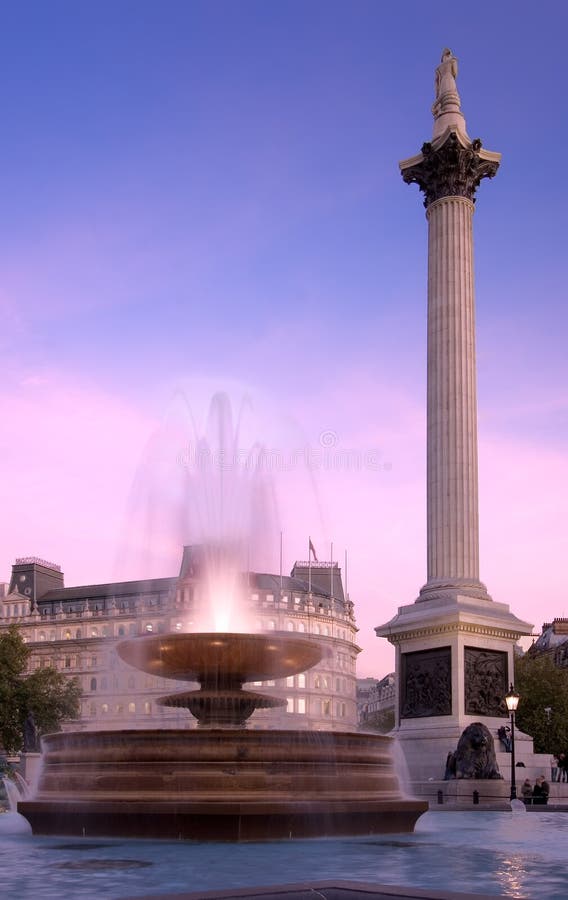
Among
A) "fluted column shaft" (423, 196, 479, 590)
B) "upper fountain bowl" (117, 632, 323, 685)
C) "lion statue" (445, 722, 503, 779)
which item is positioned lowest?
"lion statue" (445, 722, 503, 779)

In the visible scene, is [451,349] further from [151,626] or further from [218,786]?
[151,626]

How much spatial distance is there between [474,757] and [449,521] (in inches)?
371

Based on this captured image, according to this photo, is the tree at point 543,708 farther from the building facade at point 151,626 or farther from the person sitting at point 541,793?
the building facade at point 151,626

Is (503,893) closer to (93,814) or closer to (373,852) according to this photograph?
(373,852)

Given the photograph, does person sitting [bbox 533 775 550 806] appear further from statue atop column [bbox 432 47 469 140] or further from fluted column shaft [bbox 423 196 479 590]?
statue atop column [bbox 432 47 469 140]

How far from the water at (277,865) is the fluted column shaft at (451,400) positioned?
69.2 ft

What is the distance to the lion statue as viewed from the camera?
93.6 feet

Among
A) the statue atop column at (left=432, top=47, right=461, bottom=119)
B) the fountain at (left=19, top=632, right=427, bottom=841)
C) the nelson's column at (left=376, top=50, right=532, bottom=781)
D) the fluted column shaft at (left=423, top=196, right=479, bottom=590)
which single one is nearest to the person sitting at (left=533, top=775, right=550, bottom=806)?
the nelson's column at (left=376, top=50, right=532, bottom=781)

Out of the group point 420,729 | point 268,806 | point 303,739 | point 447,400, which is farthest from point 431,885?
point 447,400

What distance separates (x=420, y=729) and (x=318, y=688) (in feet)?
265

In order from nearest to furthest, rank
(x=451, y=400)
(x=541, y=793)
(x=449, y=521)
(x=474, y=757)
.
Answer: (x=541, y=793) < (x=474, y=757) < (x=449, y=521) < (x=451, y=400)

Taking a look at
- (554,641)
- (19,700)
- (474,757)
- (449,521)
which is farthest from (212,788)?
(554,641)

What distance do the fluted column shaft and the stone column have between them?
33 millimetres

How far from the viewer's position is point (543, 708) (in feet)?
215
